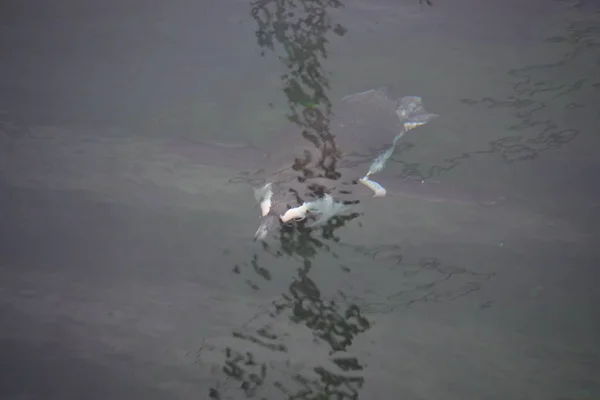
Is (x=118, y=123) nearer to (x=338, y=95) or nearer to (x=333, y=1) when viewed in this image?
(x=338, y=95)

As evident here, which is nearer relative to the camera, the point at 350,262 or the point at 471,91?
the point at 350,262

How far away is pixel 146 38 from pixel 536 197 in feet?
4.05

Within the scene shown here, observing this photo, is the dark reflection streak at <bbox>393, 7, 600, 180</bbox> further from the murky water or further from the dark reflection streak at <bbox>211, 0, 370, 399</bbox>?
the dark reflection streak at <bbox>211, 0, 370, 399</bbox>

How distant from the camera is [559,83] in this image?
1379 millimetres

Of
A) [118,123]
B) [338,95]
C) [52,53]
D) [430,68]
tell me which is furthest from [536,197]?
[52,53]

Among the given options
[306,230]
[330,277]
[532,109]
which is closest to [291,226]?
[306,230]

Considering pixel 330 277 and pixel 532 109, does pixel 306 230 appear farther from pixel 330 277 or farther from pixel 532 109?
pixel 532 109

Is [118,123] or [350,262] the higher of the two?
[118,123]

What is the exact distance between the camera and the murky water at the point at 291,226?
3.57 feet

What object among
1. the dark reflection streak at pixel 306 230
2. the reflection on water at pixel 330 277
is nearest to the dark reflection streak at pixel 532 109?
the reflection on water at pixel 330 277

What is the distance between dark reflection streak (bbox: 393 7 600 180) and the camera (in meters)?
1.31

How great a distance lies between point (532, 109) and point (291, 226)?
0.75 metres

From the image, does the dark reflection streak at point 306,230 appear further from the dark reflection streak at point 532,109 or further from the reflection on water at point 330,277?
the dark reflection streak at point 532,109

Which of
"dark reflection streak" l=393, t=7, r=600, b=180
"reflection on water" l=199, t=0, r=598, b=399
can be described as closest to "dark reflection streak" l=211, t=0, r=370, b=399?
"reflection on water" l=199, t=0, r=598, b=399
